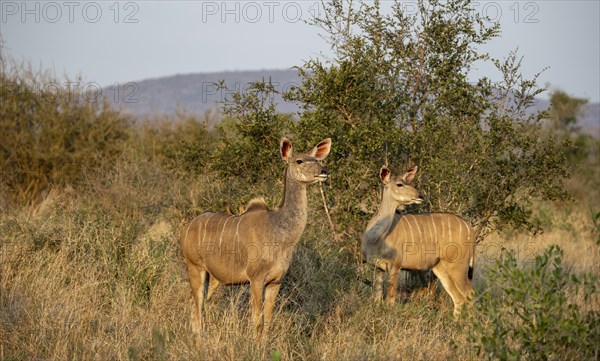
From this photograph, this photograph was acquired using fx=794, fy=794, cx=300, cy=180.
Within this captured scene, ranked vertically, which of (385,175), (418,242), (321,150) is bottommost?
(418,242)

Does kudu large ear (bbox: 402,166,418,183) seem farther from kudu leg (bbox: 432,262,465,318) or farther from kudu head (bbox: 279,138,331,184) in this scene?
kudu head (bbox: 279,138,331,184)

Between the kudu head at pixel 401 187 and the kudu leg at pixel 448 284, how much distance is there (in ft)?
2.78

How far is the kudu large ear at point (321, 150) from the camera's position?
6832 millimetres

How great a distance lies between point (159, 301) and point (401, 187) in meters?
2.85

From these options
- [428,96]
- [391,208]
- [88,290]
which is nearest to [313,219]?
[391,208]

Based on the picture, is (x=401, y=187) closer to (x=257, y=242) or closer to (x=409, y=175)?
(x=409, y=175)

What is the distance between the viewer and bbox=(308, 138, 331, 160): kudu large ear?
683cm

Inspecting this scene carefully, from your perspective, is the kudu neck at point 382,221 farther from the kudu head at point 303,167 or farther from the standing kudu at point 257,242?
the kudu head at point 303,167

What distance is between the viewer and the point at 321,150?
6977 mm

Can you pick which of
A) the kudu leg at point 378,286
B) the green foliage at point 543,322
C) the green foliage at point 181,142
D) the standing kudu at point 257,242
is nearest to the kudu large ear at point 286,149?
the standing kudu at point 257,242

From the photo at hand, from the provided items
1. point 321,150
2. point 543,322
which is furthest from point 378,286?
point 543,322

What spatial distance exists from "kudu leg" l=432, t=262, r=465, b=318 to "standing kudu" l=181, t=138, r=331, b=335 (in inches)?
105

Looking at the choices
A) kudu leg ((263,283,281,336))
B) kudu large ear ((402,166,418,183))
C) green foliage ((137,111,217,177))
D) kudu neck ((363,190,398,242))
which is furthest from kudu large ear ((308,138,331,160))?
green foliage ((137,111,217,177))

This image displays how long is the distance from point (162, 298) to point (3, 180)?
7.62 meters
